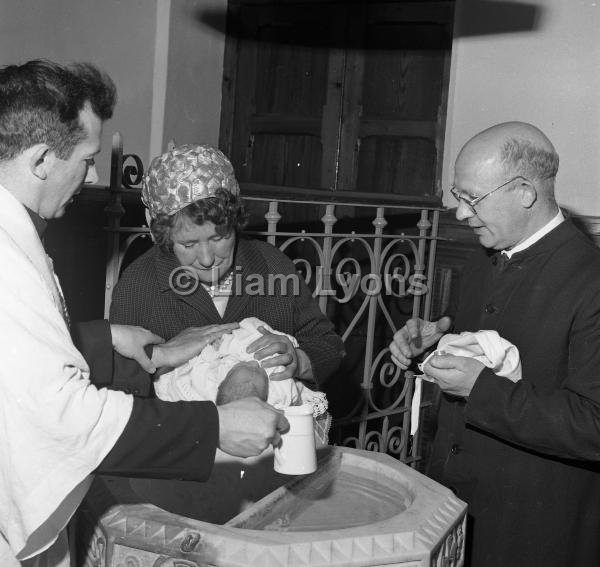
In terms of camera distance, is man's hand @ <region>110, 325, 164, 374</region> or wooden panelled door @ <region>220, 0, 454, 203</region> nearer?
man's hand @ <region>110, 325, 164, 374</region>

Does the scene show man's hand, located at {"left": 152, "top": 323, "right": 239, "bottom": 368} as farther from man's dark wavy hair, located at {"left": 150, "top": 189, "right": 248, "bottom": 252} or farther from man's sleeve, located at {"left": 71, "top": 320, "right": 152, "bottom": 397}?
man's dark wavy hair, located at {"left": 150, "top": 189, "right": 248, "bottom": 252}

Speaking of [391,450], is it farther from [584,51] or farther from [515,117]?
[584,51]

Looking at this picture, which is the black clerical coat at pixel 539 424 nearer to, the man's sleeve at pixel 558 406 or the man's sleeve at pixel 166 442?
the man's sleeve at pixel 558 406

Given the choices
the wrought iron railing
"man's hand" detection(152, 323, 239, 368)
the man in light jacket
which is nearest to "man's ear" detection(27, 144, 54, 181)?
the man in light jacket

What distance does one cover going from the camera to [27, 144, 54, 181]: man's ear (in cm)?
164

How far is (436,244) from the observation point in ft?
14.3

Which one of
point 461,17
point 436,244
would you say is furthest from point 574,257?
point 461,17

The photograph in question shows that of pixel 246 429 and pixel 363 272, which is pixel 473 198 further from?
pixel 363 272

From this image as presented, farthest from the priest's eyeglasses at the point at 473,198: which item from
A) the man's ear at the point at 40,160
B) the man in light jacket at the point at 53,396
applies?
the man's ear at the point at 40,160

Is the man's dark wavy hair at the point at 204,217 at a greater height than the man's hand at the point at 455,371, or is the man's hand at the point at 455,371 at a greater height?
the man's dark wavy hair at the point at 204,217

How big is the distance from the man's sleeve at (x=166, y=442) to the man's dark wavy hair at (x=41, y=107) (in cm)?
57

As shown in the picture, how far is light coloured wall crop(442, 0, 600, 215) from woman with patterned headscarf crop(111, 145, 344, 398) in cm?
201

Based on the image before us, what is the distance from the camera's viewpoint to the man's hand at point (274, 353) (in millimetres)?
2309

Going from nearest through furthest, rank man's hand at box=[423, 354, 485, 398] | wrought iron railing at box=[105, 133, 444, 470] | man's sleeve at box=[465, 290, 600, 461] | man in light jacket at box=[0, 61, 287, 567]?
man in light jacket at box=[0, 61, 287, 567] < man's sleeve at box=[465, 290, 600, 461] < man's hand at box=[423, 354, 485, 398] < wrought iron railing at box=[105, 133, 444, 470]
